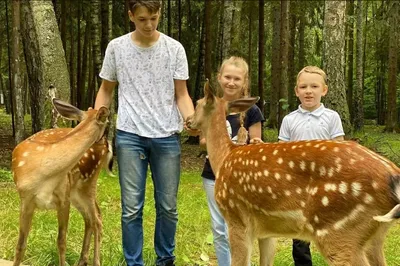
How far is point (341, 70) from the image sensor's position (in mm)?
11078

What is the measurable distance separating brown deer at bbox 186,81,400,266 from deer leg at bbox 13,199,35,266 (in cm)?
167

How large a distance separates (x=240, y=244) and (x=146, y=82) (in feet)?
4.95

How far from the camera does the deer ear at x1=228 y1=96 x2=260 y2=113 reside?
4441mm

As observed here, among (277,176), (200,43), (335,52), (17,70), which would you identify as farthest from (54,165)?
(200,43)

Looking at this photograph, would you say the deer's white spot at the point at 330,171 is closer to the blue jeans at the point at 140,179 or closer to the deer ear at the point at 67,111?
the blue jeans at the point at 140,179

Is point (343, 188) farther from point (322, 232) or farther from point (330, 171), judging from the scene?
point (322, 232)

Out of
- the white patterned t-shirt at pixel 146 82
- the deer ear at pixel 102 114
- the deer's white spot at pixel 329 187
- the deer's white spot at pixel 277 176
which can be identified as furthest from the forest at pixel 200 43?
the deer's white spot at pixel 329 187

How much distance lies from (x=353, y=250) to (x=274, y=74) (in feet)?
63.9

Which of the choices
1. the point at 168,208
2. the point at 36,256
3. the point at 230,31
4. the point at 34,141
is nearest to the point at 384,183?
the point at 168,208

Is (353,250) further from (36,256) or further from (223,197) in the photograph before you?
(36,256)

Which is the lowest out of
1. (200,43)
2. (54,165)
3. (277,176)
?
(54,165)

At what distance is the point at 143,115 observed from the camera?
186 inches

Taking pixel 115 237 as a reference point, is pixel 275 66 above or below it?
above

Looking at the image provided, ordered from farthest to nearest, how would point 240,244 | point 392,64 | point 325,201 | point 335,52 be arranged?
1. point 392,64
2. point 335,52
3. point 240,244
4. point 325,201
